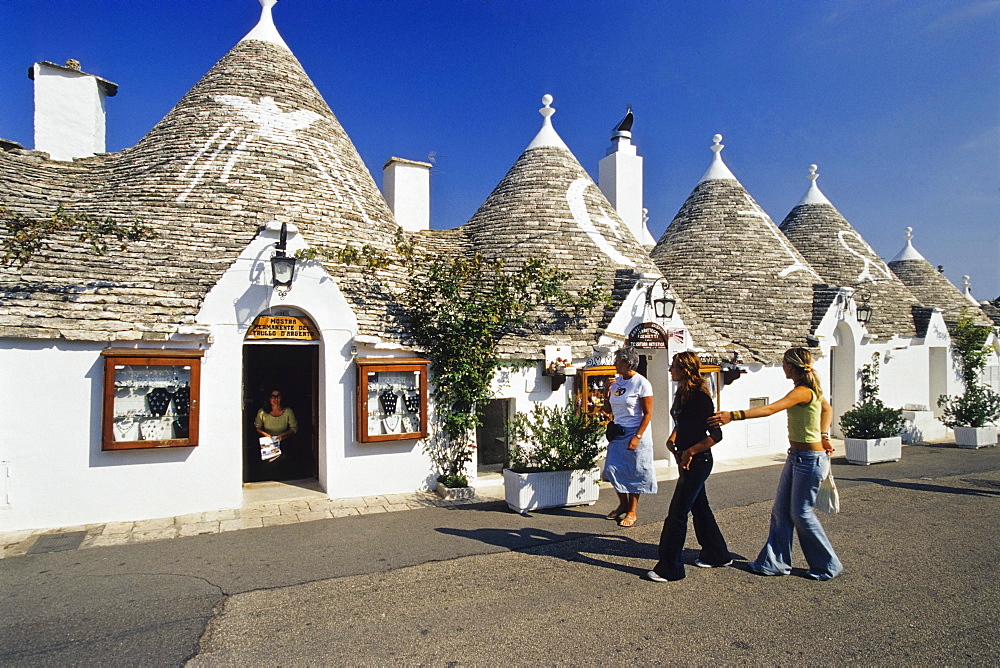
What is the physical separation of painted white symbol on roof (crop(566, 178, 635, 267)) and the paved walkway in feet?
16.4

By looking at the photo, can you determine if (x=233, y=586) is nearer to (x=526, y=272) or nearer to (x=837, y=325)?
(x=526, y=272)

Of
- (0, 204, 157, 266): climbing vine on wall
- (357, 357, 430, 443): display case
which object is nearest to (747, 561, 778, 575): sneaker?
(357, 357, 430, 443): display case

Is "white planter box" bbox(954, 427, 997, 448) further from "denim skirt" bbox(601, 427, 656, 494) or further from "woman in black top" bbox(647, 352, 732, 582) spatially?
"woman in black top" bbox(647, 352, 732, 582)

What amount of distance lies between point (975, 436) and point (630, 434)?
1128 cm

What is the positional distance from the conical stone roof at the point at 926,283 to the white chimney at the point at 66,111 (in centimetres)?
2231

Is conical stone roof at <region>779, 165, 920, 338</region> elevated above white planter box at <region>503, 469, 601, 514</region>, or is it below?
above

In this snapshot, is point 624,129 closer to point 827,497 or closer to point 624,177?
point 624,177

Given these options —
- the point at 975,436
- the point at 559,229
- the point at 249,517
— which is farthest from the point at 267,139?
the point at 975,436

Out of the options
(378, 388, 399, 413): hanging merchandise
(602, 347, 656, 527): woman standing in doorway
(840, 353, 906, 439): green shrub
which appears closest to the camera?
(602, 347, 656, 527): woman standing in doorway

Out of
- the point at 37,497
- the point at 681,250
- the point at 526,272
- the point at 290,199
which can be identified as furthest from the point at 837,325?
the point at 37,497

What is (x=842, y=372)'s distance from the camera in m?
14.8

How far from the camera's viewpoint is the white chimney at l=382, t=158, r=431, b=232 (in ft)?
44.7

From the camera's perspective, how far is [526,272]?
10.3 meters

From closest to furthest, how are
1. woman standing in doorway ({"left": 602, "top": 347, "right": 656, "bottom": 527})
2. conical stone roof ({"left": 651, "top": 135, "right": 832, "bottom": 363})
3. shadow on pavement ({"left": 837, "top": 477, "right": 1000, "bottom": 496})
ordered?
woman standing in doorway ({"left": 602, "top": 347, "right": 656, "bottom": 527}) < shadow on pavement ({"left": 837, "top": 477, "right": 1000, "bottom": 496}) < conical stone roof ({"left": 651, "top": 135, "right": 832, "bottom": 363})
